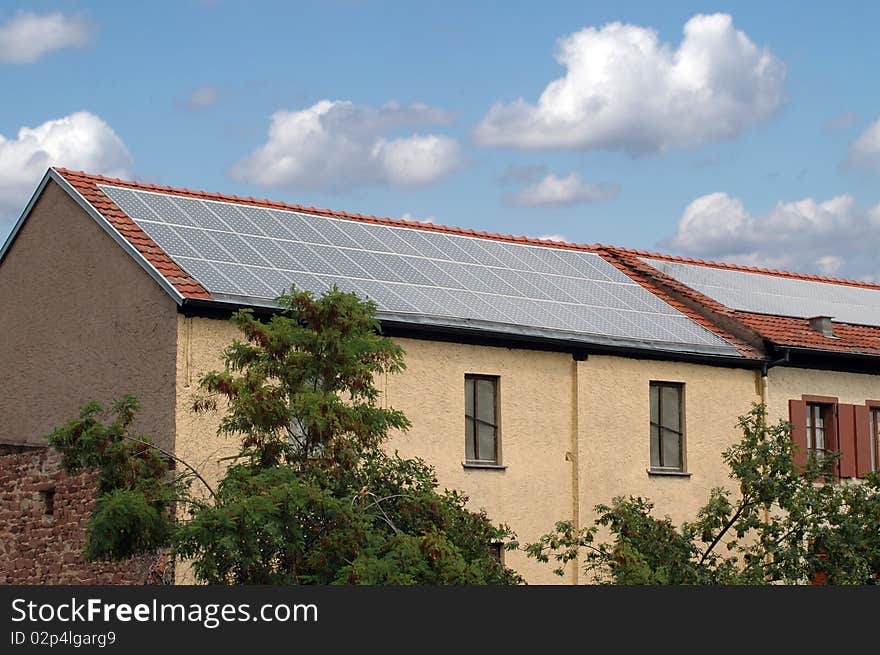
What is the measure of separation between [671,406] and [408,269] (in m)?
5.06

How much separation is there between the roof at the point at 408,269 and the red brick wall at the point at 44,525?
11.3ft

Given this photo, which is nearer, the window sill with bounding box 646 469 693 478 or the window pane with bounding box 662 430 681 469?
the window sill with bounding box 646 469 693 478

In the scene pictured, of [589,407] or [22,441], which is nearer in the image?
[22,441]

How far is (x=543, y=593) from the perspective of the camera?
39.4ft

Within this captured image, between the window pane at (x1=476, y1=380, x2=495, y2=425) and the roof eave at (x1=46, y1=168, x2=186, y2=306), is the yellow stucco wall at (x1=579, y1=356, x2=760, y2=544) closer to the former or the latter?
the window pane at (x1=476, y1=380, x2=495, y2=425)

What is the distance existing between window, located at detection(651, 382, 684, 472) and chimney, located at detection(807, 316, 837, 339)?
4.32 meters

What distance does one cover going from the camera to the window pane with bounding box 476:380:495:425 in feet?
75.6

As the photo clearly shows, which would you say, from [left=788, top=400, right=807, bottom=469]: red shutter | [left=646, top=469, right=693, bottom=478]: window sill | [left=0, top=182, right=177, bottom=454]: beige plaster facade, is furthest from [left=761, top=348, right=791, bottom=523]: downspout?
[left=0, top=182, right=177, bottom=454]: beige plaster facade

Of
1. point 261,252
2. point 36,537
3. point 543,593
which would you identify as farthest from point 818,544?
point 36,537

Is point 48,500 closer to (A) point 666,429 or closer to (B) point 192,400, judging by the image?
(B) point 192,400

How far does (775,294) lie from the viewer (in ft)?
101

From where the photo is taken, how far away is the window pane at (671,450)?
82.5 ft

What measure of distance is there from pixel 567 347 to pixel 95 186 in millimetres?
7848

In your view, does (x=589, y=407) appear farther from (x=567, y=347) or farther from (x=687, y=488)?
(x=687, y=488)
